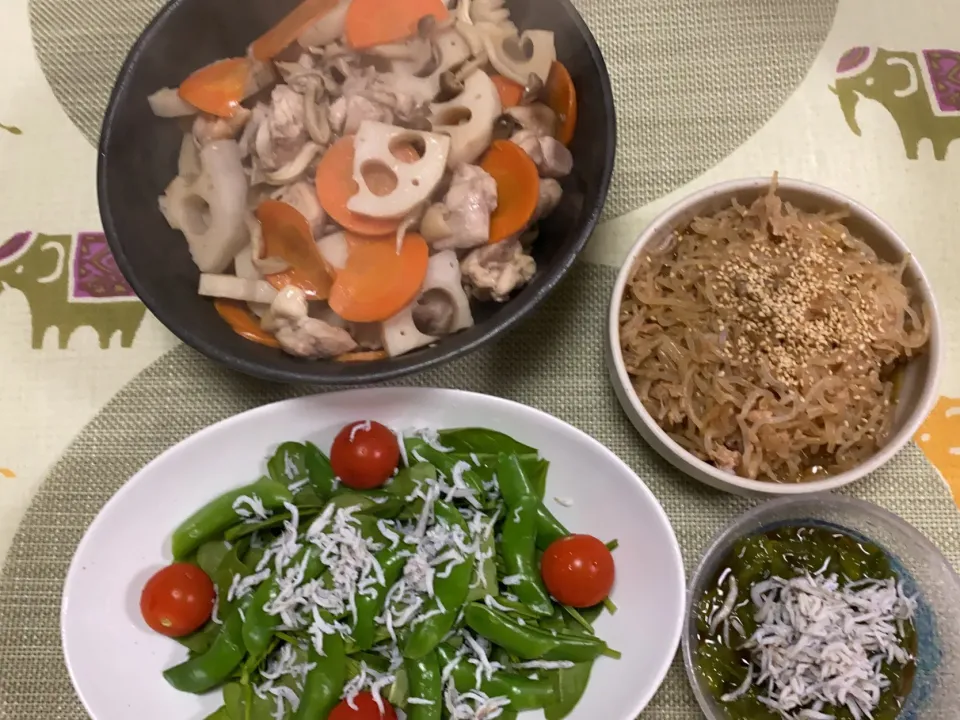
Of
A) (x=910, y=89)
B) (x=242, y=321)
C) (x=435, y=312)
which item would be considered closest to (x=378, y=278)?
(x=435, y=312)

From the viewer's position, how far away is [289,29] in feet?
3.45

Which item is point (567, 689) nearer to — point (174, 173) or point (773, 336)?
point (773, 336)

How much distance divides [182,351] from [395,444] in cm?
39

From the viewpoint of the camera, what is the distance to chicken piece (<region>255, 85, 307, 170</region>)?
992 mm

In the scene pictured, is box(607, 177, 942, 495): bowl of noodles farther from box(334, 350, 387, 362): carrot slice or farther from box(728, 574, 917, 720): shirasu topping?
box(334, 350, 387, 362): carrot slice

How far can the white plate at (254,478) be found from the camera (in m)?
0.98

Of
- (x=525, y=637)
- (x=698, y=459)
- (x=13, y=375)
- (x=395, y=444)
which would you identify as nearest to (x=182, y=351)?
(x=13, y=375)

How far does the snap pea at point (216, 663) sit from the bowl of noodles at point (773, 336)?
62 centimetres

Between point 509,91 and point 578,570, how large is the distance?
0.67 metres

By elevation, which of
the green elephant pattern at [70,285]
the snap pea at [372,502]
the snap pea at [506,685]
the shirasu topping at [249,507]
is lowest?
the snap pea at [506,685]

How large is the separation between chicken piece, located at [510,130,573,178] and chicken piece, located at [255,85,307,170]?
0.96 ft

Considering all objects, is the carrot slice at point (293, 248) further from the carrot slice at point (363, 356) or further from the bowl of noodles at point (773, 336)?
the bowl of noodles at point (773, 336)

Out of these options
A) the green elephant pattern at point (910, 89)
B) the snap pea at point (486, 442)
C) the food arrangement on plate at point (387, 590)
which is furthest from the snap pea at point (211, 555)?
the green elephant pattern at point (910, 89)

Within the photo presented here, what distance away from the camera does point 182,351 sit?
116cm
